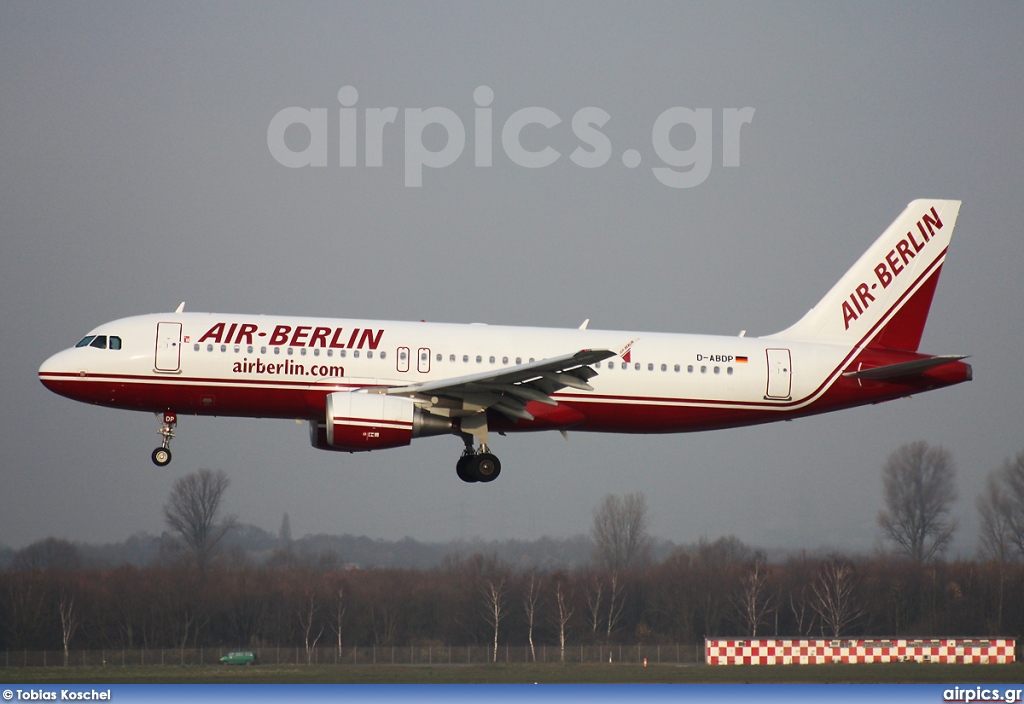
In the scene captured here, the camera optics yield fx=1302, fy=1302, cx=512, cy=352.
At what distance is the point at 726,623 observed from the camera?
52500mm

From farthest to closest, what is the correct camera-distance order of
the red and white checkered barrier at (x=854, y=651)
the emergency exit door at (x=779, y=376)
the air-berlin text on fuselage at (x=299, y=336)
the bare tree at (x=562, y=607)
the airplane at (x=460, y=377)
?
the bare tree at (x=562, y=607) < the red and white checkered barrier at (x=854, y=651) < the emergency exit door at (x=779, y=376) < the air-berlin text on fuselage at (x=299, y=336) < the airplane at (x=460, y=377)

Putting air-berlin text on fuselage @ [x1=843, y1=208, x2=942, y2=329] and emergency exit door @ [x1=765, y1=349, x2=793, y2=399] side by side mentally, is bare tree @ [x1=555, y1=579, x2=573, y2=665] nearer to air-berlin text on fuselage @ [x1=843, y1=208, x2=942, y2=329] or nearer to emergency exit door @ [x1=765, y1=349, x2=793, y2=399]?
emergency exit door @ [x1=765, y1=349, x2=793, y2=399]

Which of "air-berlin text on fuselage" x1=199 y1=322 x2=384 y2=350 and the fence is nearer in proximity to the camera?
"air-berlin text on fuselage" x1=199 y1=322 x2=384 y2=350

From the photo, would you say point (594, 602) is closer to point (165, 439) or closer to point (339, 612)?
point (339, 612)

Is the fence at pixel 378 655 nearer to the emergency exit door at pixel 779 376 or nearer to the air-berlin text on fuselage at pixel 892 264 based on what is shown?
the emergency exit door at pixel 779 376

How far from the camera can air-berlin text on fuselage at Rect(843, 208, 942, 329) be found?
3644 cm

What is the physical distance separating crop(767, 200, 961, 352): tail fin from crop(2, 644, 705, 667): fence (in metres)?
15.8

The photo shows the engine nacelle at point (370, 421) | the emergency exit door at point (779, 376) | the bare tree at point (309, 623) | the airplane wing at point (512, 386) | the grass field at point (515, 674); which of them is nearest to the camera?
the airplane wing at point (512, 386)

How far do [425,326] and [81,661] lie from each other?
2340 centimetres

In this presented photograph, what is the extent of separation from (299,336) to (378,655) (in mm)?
20315

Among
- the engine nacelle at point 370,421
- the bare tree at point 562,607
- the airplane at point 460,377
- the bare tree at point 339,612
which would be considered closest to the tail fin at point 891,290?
the airplane at point 460,377

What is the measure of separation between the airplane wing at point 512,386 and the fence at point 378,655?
18.2 meters

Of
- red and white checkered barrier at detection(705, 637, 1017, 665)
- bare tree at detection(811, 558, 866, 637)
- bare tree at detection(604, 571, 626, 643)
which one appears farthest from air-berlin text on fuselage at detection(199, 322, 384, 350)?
bare tree at detection(811, 558, 866, 637)

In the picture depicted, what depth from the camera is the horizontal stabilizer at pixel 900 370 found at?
33.7m
